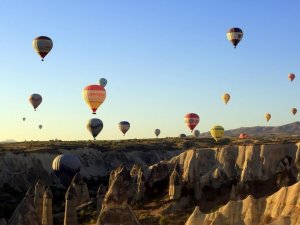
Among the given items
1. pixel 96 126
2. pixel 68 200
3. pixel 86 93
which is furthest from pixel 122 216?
pixel 96 126

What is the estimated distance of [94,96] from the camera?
9281cm

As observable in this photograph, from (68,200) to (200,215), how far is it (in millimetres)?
15077

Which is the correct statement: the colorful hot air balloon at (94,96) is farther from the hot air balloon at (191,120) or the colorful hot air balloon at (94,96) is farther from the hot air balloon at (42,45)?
the hot air balloon at (191,120)

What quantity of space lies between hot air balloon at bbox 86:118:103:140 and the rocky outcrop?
7722cm

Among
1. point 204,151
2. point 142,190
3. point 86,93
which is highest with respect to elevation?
point 86,93

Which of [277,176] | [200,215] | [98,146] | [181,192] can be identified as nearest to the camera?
[200,215]

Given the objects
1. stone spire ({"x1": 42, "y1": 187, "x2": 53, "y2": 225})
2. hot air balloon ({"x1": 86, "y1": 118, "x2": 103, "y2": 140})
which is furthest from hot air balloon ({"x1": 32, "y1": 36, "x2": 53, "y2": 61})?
stone spire ({"x1": 42, "y1": 187, "x2": 53, "y2": 225})

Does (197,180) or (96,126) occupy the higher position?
(96,126)

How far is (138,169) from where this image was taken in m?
79.4

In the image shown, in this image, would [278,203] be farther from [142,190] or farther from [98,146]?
[98,146]

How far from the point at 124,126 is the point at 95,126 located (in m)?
27.9

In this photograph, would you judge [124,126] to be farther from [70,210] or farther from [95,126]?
[70,210]

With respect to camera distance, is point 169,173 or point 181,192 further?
point 169,173

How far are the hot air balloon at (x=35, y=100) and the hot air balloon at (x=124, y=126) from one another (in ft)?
83.4
